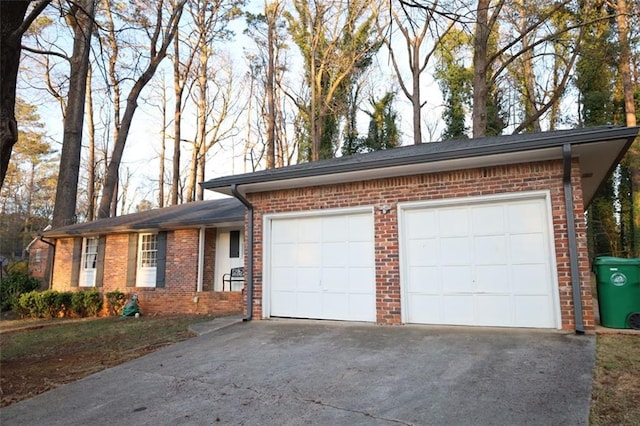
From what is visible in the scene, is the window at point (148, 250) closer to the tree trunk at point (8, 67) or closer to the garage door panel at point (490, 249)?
the tree trunk at point (8, 67)

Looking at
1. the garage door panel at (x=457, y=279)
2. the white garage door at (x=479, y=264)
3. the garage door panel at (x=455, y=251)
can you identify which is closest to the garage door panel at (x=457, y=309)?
the white garage door at (x=479, y=264)

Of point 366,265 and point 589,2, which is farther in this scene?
point 589,2

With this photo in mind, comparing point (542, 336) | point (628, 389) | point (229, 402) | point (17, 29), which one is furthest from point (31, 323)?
point (628, 389)

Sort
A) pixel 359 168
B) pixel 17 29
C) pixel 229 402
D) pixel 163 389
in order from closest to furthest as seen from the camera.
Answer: pixel 229 402 → pixel 163 389 → pixel 17 29 → pixel 359 168

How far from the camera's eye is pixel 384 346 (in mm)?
5656

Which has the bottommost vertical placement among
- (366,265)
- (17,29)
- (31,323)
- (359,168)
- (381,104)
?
(31,323)

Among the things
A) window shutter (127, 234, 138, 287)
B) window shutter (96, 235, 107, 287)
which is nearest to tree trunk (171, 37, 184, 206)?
window shutter (96, 235, 107, 287)

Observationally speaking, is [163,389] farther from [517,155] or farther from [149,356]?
[517,155]

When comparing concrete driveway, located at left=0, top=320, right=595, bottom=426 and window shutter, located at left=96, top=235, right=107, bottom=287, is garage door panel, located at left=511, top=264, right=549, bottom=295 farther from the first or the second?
window shutter, located at left=96, top=235, right=107, bottom=287

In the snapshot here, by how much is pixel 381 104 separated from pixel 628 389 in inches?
915

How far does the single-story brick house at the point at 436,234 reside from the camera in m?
5.98

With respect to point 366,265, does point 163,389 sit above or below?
below

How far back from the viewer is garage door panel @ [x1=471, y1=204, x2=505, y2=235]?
257 inches

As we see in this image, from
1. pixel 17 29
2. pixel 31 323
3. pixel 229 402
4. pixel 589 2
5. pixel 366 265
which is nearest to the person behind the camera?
pixel 229 402
